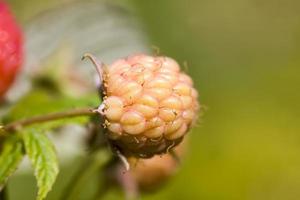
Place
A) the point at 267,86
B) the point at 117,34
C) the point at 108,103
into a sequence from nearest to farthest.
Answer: the point at 108,103
the point at 117,34
the point at 267,86

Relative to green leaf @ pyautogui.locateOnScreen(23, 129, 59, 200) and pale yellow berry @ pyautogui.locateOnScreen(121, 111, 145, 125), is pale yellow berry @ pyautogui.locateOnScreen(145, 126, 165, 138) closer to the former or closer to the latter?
pale yellow berry @ pyautogui.locateOnScreen(121, 111, 145, 125)

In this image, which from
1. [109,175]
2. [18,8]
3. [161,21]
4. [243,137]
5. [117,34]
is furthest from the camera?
[161,21]

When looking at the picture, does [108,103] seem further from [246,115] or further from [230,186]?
[246,115]

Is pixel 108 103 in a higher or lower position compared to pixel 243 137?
higher

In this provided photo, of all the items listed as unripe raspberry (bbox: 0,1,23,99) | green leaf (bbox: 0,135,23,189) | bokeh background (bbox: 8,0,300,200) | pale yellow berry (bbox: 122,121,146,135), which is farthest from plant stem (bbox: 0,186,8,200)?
bokeh background (bbox: 8,0,300,200)

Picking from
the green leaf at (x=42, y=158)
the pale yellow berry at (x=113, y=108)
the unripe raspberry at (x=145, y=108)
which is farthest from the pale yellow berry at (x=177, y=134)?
the green leaf at (x=42, y=158)

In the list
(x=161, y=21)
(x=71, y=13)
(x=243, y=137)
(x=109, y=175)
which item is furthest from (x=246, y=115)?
(x=161, y=21)

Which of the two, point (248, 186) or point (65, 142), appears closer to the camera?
point (65, 142)
